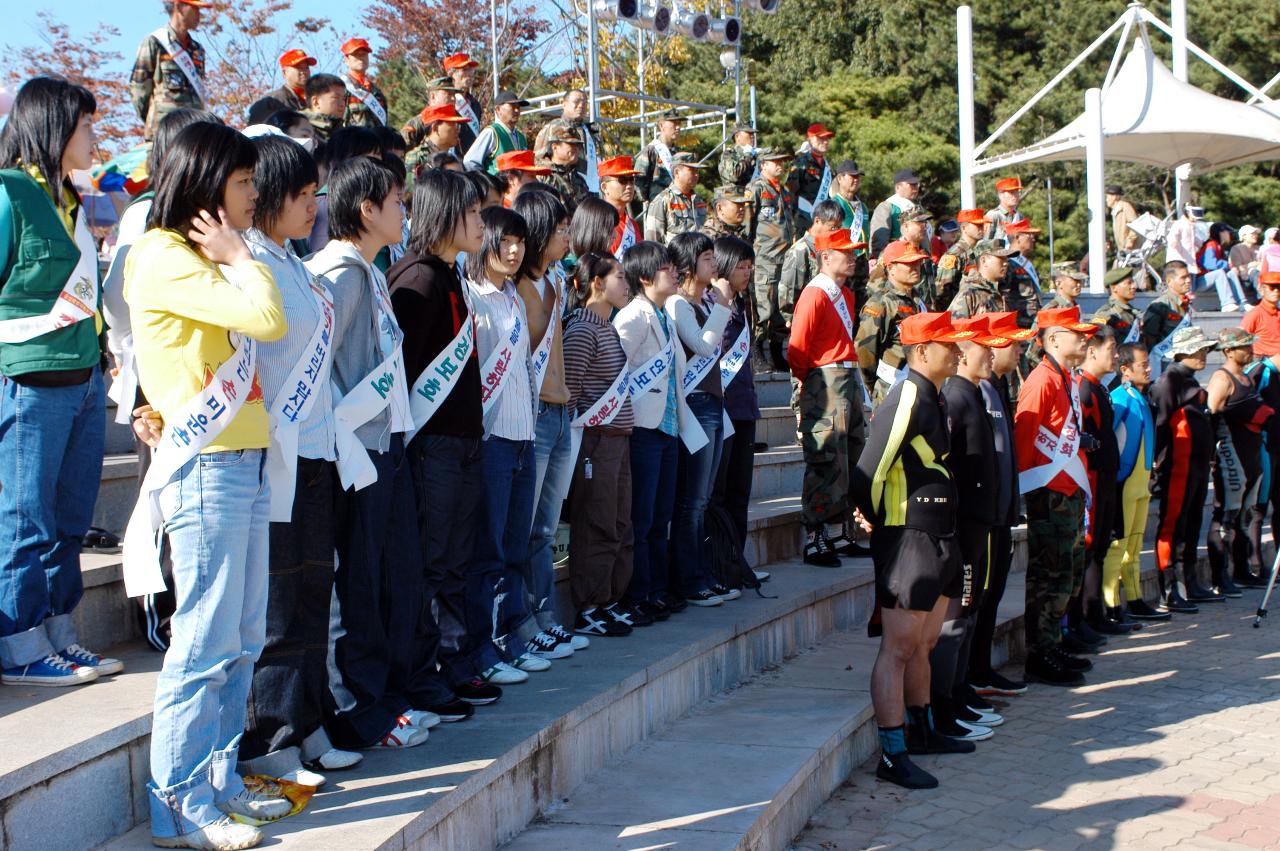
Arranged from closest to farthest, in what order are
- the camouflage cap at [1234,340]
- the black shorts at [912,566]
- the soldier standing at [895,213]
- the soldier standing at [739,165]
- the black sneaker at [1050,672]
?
the black shorts at [912,566]
the black sneaker at [1050,672]
the camouflage cap at [1234,340]
the soldier standing at [739,165]
the soldier standing at [895,213]

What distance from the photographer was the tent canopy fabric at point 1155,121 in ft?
65.2

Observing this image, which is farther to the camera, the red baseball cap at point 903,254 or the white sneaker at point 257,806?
the red baseball cap at point 903,254

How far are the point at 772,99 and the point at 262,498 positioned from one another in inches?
1161

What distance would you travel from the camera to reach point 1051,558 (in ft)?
25.6

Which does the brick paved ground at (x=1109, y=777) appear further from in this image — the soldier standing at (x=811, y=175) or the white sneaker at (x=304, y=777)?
the soldier standing at (x=811, y=175)

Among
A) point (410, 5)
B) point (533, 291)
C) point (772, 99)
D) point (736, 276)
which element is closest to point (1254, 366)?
point (736, 276)

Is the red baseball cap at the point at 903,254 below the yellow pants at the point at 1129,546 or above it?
above

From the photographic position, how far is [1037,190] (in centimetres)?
3856

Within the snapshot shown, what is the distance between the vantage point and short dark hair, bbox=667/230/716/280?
7250mm

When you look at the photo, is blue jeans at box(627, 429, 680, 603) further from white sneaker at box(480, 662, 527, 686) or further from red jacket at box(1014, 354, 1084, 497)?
red jacket at box(1014, 354, 1084, 497)

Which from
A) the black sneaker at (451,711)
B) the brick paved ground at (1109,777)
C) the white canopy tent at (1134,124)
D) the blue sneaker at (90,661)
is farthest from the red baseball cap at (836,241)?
the white canopy tent at (1134,124)

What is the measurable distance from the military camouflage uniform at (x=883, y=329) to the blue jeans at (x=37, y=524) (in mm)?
5892

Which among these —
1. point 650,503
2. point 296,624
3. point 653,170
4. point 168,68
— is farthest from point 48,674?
point 653,170

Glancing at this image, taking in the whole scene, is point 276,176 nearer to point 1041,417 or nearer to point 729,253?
point 729,253
